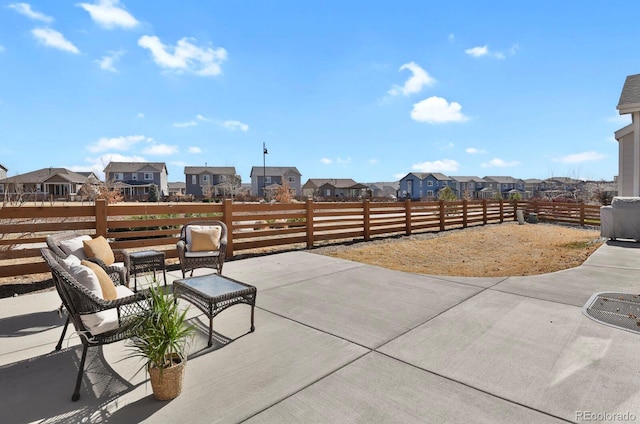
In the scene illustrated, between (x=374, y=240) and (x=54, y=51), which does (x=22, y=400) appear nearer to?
(x=374, y=240)

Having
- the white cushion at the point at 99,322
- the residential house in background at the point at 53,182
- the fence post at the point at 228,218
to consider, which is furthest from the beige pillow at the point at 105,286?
the residential house in background at the point at 53,182

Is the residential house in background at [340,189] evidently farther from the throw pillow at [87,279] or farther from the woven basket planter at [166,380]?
the woven basket planter at [166,380]

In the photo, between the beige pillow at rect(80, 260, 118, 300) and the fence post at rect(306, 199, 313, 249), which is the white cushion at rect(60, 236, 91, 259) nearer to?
the beige pillow at rect(80, 260, 118, 300)

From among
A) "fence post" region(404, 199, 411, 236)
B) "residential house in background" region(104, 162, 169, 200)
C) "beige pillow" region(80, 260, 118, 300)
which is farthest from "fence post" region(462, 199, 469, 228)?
"residential house in background" region(104, 162, 169, 200)

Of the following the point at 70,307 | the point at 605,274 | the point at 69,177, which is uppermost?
the point at 69,177

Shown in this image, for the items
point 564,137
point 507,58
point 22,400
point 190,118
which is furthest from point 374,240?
point 564,137

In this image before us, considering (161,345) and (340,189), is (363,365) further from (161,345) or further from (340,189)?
(340,189)

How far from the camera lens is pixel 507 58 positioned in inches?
463

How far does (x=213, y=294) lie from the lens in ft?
10.3

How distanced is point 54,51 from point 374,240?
11225 millimetres

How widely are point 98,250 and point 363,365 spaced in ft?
12.3

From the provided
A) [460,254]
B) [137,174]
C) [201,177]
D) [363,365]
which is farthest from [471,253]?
[137,174]

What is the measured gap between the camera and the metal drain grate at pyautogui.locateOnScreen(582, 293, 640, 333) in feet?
11.4

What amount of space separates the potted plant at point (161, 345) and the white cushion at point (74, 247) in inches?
102
